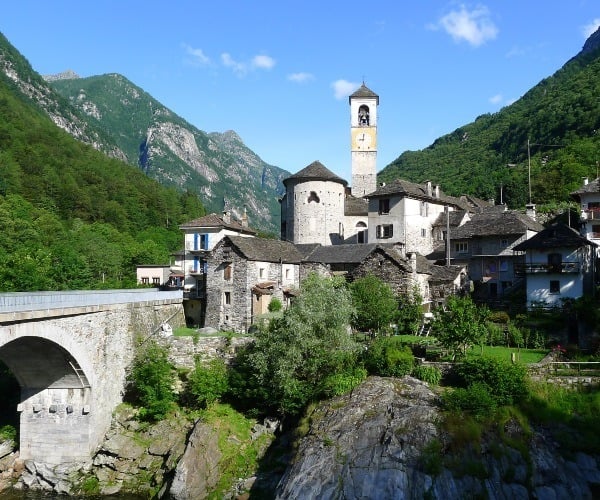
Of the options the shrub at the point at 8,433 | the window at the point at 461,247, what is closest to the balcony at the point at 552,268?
the window at the point at 461,247

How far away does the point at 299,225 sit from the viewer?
5691cm

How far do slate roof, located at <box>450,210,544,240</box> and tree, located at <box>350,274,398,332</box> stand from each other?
14.1m

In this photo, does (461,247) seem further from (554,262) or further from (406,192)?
(554,262)

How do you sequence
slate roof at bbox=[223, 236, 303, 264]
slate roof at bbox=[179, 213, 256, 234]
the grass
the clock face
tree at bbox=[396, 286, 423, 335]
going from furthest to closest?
1. the clock face
2. slate roof at bbox=[179, 213, 256, 234]
3. slate roof at bbox=[223, 236, 303, 264]
4. tree at bbox=[396, 286, 423, 335]
5. the grass

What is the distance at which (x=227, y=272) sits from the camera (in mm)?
42031

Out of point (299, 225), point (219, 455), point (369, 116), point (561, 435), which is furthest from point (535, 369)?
point (369, 116)

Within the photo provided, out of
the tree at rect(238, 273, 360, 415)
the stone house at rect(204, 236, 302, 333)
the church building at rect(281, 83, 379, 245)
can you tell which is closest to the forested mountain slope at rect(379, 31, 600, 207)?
the church building at rect(281, 83, 379, 245)

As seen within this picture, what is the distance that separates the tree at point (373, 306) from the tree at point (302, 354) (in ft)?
14.7

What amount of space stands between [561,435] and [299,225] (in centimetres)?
3604

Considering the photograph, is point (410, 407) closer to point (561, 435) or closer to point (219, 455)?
point (561, 435)

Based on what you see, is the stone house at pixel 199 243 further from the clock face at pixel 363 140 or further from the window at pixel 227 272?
the clock face at pixel 363 140

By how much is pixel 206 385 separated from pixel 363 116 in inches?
1736

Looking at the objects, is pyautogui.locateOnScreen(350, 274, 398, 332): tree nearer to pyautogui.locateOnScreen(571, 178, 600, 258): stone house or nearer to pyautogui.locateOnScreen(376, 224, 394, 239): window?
pyautogui.locateOnScreen(376, 224, 394, 239): window

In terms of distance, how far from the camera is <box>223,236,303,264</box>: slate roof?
42.1 metres
